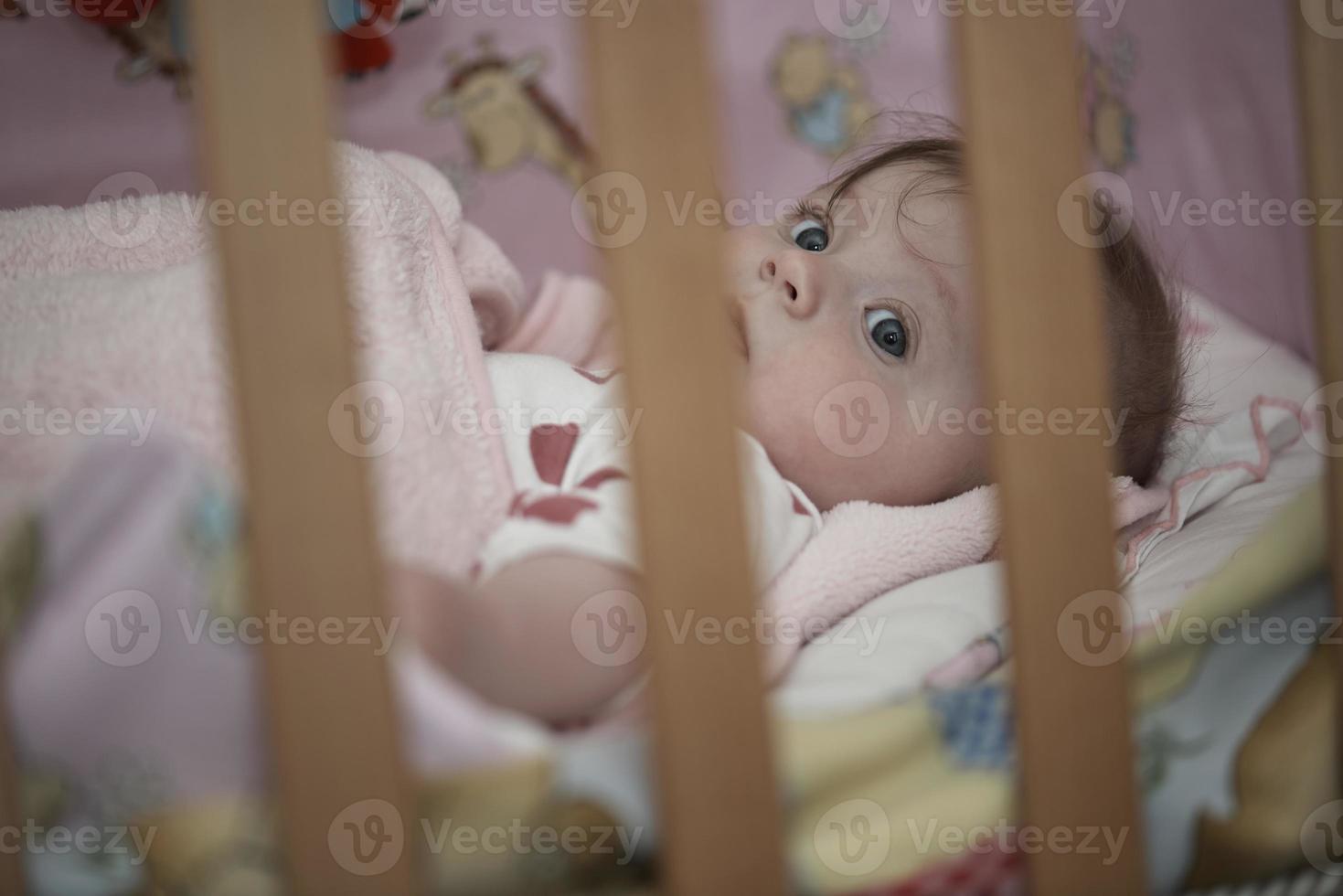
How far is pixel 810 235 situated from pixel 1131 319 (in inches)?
13.9

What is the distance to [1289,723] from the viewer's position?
0.71m

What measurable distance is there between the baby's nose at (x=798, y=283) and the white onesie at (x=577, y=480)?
5.4 inches

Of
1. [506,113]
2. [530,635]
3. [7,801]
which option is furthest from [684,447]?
[506,113]

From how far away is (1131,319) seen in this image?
110 centimetres

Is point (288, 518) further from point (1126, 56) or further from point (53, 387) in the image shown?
point (1126, 56)

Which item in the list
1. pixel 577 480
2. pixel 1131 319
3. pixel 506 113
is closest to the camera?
pixel 577 480

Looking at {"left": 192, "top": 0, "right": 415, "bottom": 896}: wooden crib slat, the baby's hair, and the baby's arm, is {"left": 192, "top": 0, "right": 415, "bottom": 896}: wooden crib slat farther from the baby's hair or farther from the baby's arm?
the baby's hair

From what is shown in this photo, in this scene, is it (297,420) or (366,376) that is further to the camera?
(366,376)

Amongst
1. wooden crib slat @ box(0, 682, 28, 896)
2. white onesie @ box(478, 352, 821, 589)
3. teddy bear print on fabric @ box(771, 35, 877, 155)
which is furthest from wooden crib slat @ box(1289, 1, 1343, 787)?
teddy bear print on fabric @ box(771, 35, 877, 155)

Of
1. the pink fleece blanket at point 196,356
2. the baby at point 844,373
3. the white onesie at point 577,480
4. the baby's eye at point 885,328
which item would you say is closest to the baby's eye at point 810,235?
the baby at point 844,373

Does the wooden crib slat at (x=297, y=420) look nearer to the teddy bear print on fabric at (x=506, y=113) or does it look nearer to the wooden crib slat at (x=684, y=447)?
the wooden crib slat at (x=684, y=447)

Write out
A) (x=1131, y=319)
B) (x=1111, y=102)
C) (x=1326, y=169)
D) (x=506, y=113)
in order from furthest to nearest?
(x=506, y=113) < (x=1111, y=102) < (x=1131, y=319) < (x=1326, y=169)

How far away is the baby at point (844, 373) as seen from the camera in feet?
2.73

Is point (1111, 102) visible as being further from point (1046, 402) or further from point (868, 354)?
point (1046, 402)
